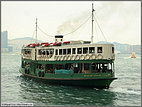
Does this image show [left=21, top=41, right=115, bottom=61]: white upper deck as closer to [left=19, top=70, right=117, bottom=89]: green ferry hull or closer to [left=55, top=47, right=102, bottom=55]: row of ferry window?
[left=55, top=47, right=102, bottom=55]: row of ferry window

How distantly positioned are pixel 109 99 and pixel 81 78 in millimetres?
5034

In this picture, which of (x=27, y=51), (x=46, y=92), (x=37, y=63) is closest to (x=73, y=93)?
(x=46, y=92)

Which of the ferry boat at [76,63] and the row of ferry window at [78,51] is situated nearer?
the ferry boat at [76,63]

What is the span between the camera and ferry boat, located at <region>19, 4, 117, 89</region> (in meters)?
26.2

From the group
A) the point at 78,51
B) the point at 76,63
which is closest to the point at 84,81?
the point at 76,63

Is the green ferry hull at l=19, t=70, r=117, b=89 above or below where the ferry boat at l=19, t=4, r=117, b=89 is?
below

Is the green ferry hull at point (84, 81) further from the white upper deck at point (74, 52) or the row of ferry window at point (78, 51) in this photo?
the row of ferry window at point (78, 51)

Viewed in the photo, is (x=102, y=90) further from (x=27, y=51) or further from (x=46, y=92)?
(x=27, y=51)

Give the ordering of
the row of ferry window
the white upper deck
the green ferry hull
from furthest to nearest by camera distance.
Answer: the row of ferry window, the white upper deck, the green ferry hull

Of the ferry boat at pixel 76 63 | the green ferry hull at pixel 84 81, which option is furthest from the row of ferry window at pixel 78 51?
the green ferry hull at pixel 84 81

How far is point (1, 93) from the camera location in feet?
86.5

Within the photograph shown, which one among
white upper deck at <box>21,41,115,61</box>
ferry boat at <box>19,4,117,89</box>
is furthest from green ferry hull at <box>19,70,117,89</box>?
white upper deck at <box>21,41,115,61</box>

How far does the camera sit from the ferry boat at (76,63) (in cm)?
2622

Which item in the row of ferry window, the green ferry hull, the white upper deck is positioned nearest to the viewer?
the green ferry hull
